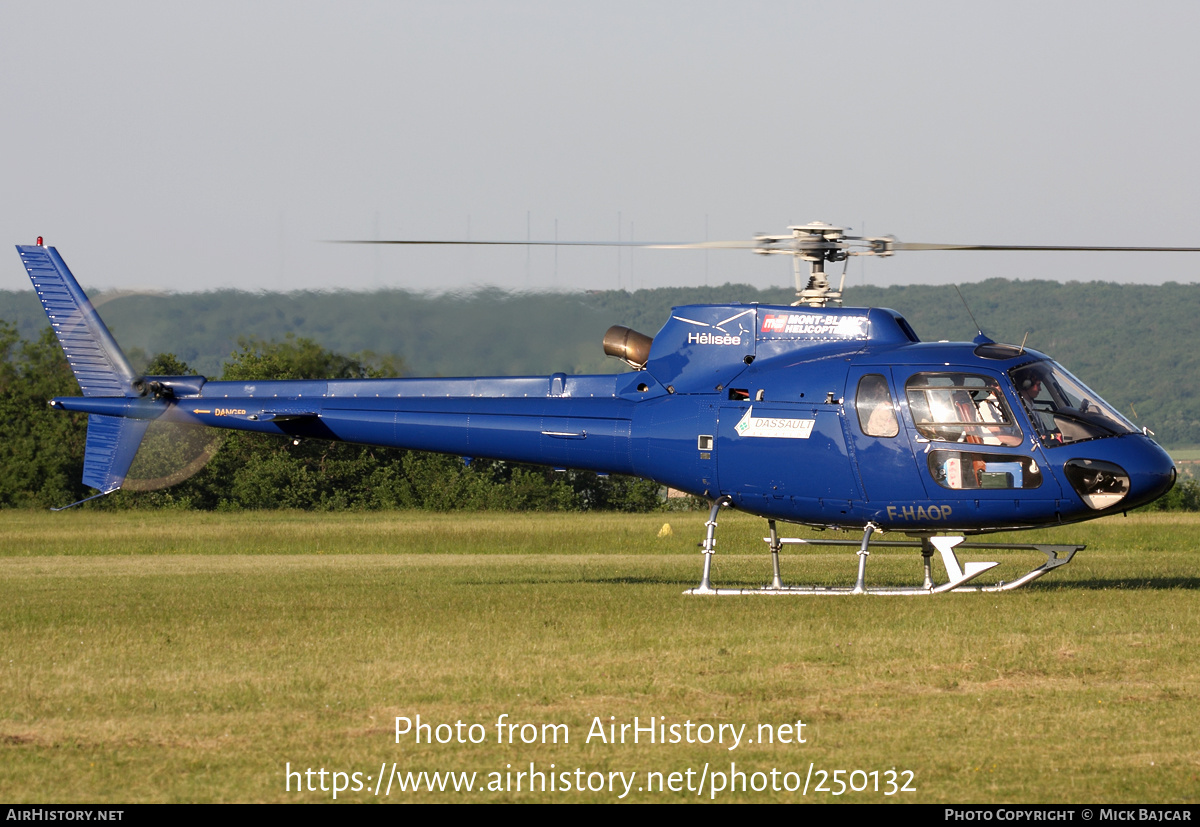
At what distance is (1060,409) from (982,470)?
48.3 inches

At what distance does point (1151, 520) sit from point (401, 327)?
25.3 metres

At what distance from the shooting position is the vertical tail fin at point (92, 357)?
843 inches

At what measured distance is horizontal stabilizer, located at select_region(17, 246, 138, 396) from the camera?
21.5m

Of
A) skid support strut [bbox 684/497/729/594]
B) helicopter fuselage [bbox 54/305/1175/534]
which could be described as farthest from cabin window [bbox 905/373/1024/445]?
skid support strut [bbox 684/497/729/594]

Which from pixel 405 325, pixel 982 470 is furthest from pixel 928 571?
pixel 405 325

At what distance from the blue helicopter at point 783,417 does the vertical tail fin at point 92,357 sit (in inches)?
0.9

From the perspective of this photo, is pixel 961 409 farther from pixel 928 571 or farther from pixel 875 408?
pixel 928 571

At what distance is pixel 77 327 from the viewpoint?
2153cm

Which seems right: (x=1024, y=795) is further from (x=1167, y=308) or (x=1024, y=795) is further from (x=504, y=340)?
(x=1167, y=308)

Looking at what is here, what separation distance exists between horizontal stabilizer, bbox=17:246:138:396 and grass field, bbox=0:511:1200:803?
329cm

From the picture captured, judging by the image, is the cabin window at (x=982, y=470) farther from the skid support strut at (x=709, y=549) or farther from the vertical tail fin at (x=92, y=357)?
the vertical tail fin at (x=92, y=357)

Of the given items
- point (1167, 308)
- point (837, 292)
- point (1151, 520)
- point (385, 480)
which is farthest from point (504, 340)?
point (1167, 308)

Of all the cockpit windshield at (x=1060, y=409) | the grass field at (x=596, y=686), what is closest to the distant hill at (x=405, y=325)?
the cockpit windshield at (x=1060, y=409)
